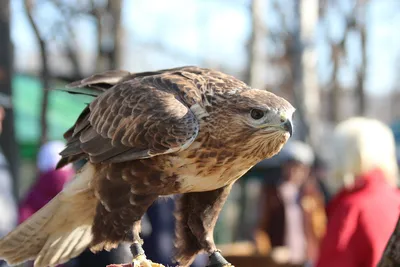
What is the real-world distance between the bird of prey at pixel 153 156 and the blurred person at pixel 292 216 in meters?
4.21

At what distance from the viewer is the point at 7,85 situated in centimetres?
743

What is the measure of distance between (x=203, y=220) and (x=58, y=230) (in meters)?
0.79

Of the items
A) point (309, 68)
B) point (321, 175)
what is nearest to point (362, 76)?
point (309, 68)

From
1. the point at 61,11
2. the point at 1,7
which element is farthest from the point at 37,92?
the point at 1,7

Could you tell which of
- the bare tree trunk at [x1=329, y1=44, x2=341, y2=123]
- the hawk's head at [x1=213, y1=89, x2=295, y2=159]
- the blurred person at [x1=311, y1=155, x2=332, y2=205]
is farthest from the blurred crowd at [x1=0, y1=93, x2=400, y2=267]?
the bare tree trunk at [x1=329, y1=44, x2=341, y2=123]

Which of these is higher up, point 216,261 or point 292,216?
point 216,261

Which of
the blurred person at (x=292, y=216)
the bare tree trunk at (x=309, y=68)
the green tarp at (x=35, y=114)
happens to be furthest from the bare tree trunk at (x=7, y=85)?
the bare tree trunk at (x=309, y=68)

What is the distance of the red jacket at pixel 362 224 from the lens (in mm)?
3887

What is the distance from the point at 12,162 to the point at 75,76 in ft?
18.6

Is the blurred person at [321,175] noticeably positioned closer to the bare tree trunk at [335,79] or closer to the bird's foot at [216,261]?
the bird's foot at [216,261]

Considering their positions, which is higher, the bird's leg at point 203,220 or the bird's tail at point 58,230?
the bird's leg at point 203,220

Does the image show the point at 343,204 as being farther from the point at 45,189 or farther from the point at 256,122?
the point at 45,189

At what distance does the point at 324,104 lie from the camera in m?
44.6

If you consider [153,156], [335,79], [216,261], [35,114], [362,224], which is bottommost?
[335,79]
